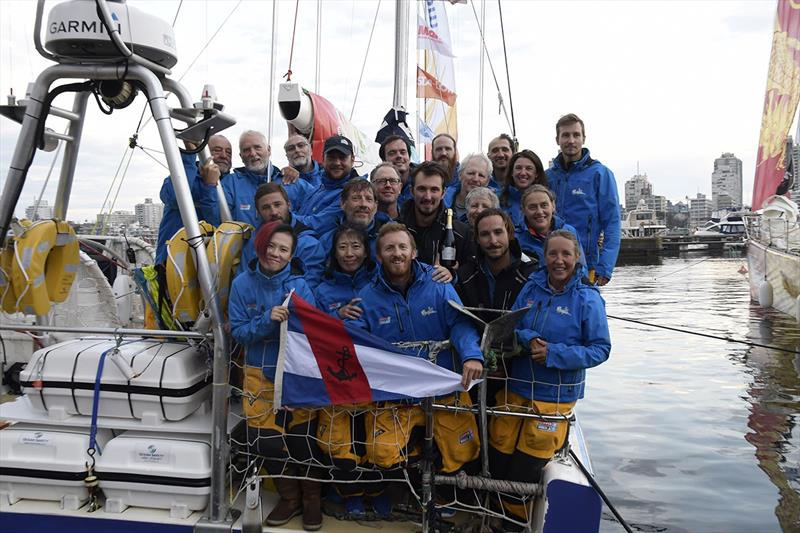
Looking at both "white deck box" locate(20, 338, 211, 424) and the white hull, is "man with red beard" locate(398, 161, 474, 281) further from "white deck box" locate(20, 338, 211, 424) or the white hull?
the white hull

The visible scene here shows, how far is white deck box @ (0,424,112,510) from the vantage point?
3.61m

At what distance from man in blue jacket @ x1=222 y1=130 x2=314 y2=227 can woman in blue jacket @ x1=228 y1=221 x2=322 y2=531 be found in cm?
171

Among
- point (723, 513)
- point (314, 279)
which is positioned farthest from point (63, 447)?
point (723, 513)

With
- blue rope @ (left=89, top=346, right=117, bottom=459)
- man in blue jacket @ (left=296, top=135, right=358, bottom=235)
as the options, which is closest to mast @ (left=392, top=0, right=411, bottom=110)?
man in blue jacket @ (left=296, top=135, right=358, bottom=235)

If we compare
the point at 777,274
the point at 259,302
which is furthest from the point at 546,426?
the point at 777,274

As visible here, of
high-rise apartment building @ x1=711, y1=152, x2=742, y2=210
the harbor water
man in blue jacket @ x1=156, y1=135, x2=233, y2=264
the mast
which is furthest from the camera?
high-rise apartment building @ x1=711, y1=152, x2=742, y2=210

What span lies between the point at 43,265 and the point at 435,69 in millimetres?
12723

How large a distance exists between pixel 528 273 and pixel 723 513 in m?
3.94

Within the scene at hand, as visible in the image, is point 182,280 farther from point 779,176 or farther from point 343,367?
point 779,176

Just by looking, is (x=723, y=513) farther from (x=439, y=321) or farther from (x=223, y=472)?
(x=223, y=472)

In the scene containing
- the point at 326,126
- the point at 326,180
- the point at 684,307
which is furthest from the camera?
the point at 684,307

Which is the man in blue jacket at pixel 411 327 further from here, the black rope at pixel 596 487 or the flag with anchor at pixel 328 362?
Answer: the black rope at pixel 596 487

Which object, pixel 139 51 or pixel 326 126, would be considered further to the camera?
pixel 326 126

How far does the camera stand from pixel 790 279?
60.1ft
